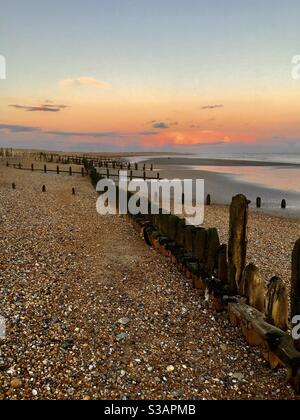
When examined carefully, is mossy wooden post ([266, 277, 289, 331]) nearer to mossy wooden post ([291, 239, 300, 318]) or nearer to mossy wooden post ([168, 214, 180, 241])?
mossy wooden post ([291, 239, 300, 318])

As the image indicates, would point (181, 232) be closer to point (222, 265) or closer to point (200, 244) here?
point (200, 244)

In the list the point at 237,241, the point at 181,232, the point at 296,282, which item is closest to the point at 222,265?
the point at 237,241

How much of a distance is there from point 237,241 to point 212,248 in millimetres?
892

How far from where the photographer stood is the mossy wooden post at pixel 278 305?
4.75 m

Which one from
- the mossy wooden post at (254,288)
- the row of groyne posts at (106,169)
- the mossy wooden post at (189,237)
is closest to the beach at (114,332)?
the mossy wooden post at (254,288)

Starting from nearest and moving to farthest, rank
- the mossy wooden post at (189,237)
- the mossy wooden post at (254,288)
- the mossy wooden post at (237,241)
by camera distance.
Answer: the mossy wooden post at (254,288) → the mossy wooden post at (237,241) → the mossy wooden post at (189,237)

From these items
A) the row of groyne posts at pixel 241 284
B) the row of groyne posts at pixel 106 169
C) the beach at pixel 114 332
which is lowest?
the beach at pixel 114 332

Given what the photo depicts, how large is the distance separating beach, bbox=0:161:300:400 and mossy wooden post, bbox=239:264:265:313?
2.15 feet

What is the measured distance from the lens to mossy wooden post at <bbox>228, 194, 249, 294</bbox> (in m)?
5.84

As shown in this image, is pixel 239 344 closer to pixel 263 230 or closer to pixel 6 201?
pixel 263 230

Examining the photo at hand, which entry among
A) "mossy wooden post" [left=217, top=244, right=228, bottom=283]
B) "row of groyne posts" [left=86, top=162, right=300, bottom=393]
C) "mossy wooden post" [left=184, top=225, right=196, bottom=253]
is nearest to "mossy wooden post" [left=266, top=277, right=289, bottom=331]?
"row of groyne posts" [left=86, top=162, right=300, bottom=393]

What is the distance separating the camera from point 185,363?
15.9ft

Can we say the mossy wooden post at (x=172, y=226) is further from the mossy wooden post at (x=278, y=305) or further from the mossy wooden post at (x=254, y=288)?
the mossy wooden post at (x=278, y=305)

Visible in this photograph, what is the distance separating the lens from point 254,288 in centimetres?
547
